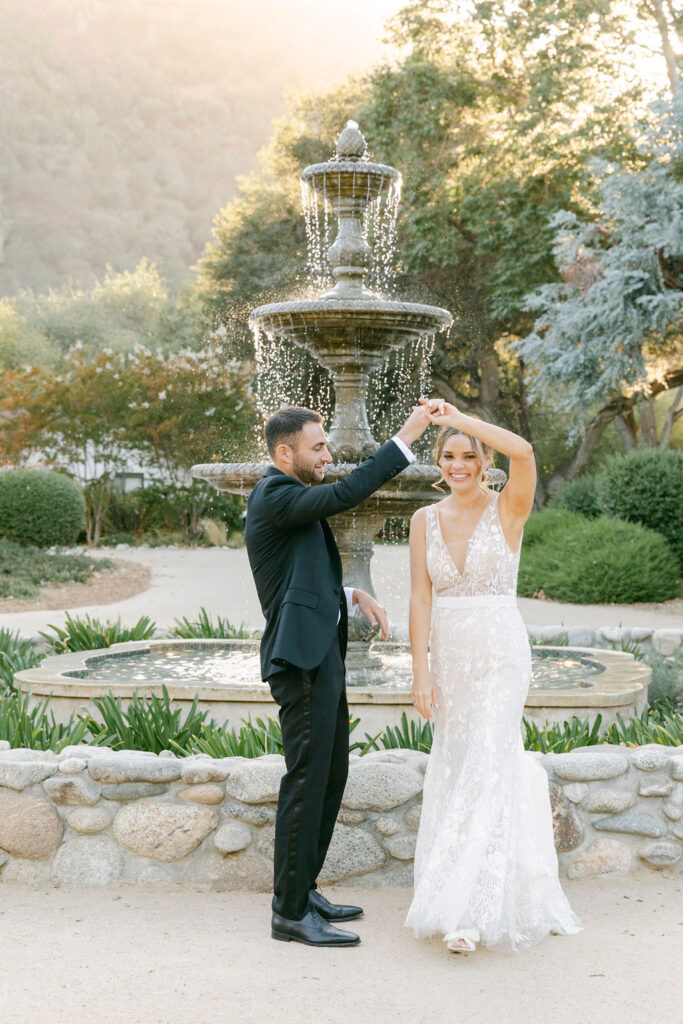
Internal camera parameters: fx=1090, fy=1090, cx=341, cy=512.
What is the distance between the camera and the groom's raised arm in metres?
3.50

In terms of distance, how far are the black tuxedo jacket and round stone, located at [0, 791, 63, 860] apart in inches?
47.2

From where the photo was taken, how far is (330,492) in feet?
11.6

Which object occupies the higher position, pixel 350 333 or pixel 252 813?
pixel 350 333

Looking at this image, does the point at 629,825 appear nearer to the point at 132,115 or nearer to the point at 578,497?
the point at 578,497

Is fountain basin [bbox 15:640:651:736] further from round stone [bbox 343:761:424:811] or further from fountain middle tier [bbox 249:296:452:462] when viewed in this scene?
round stone [bbox 343:761:424:811]

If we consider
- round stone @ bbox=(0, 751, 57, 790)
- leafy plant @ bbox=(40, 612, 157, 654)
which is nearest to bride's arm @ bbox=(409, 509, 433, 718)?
round stone @ bbox=(0, 751, 57, 790)

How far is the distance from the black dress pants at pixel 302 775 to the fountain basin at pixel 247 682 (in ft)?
6.13

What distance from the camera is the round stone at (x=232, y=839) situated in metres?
4.16

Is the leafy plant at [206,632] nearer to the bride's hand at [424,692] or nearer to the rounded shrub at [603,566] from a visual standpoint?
the bride's hand at [424,692]

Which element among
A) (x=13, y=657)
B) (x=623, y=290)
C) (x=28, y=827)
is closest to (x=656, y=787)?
(x=28, y=827)

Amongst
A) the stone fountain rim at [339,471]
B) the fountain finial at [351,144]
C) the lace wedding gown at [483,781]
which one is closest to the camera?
the lace wedding gown at [483,781]

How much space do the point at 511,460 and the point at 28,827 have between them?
2310mm

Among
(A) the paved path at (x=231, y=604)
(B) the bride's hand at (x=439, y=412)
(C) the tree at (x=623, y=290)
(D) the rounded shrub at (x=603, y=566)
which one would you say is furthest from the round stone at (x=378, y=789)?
(C) the tree at (x=623, y=290)

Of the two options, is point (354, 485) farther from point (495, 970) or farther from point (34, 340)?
point (34, 340)
